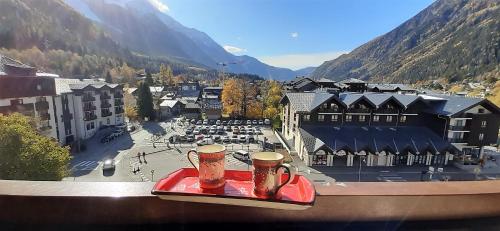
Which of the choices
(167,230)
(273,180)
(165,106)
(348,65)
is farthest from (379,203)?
(348,65)

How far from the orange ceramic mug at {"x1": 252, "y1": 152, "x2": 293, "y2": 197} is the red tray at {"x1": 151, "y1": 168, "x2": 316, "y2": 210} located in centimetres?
3

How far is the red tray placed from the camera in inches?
42.0

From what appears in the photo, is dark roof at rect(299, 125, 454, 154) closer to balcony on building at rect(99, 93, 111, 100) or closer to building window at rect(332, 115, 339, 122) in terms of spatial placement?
building window at rect(332, 115, 339, 122)

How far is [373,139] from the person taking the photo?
1562 cm

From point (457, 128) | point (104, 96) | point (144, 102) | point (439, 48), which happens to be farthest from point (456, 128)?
point (439, 48)

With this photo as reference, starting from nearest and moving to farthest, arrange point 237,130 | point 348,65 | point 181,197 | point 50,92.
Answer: point 181,197, point 50,92, point 237,130, point 348,65

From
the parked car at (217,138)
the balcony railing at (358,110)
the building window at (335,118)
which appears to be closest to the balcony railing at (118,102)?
the parked car at (217,138)

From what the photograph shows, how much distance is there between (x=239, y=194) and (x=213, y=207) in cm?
15

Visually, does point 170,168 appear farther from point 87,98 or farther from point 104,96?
point 104,96

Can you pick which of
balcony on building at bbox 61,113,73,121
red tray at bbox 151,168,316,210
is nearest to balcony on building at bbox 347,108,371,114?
red tray at bbox 151,168,316,210

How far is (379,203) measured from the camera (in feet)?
3.89

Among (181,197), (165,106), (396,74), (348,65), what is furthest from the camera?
(348,65)

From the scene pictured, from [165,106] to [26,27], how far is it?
158 ft

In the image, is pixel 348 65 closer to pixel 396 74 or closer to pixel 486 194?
pixel 396 74
